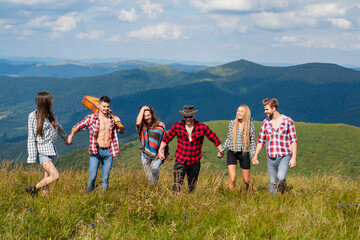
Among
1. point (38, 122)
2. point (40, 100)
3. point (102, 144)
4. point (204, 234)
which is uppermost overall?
point (40, 100)

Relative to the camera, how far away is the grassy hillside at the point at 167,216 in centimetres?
381

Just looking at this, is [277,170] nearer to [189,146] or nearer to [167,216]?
[189,146]

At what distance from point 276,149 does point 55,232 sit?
4.13 metres

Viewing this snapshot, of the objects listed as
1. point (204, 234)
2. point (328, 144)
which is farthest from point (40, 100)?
point (328, 144)

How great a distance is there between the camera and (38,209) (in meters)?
4.27

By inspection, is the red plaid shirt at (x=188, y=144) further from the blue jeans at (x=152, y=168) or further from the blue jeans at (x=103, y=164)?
the blue jeans at (x=103, y=164)

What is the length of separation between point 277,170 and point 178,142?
6.45 ft

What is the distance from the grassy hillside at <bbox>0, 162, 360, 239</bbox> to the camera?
381 centimetres

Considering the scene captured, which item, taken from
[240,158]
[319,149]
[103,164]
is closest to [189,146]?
[240,158]

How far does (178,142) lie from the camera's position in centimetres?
623

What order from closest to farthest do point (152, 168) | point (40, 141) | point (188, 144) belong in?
1. point (40, 141)
2. point (188, 144)
3. point (152, 168)

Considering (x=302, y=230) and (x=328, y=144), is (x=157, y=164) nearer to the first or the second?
(x=302, y=230)

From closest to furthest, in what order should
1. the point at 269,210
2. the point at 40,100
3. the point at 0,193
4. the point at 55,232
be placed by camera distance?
the point at 55,232
the point at 269,210
the point at 0,193
the point at 40,100

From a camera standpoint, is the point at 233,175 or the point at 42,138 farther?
the point at 233,175
